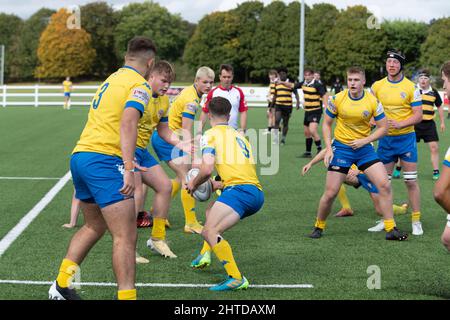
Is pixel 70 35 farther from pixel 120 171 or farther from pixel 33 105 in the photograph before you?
pixel 120 171

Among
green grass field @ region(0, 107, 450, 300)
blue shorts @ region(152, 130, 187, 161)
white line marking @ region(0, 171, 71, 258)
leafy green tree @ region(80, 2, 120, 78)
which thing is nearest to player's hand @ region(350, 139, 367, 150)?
green grass field @ region(0, 107, 450, 300)

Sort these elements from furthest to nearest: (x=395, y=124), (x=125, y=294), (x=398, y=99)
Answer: (x=398, y=99)
(x=395, y=124)
(x=125, y=294)

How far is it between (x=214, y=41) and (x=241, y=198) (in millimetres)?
100423

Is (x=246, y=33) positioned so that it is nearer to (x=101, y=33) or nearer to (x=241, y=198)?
(x=101, y=33)

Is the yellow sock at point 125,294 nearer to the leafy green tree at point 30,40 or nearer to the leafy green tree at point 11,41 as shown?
the leafy green tree at point 30,40

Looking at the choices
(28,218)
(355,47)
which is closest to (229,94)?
(28,218)

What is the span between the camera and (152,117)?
772 centimetres

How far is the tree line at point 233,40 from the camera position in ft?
300

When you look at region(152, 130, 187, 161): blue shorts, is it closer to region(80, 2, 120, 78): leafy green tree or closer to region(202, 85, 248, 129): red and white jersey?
region(202, 85, 248, 129): red and white jersey

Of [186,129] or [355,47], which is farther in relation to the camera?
[355,47]

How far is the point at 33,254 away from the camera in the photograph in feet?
25.2

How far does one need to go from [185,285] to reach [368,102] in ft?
10.9

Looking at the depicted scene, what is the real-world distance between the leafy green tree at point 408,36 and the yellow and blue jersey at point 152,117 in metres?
86.1
